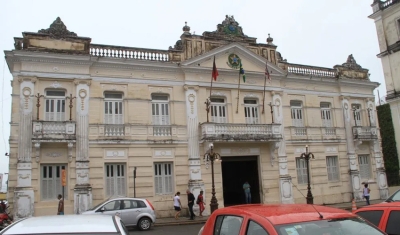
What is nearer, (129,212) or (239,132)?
(129,212)

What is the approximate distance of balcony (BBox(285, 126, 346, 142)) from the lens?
26.1m

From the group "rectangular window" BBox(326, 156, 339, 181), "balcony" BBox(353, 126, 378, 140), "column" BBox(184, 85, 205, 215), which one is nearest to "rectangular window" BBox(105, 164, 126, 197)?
"column" BBox(184, 85, 205, 215)

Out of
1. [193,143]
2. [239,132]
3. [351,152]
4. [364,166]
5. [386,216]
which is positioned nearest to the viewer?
[386,216]

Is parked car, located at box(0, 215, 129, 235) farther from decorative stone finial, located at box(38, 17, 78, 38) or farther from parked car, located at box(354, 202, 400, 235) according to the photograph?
decorative stone finial, located at box(38, 17, 78, 38)

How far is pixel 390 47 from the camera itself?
30469mm

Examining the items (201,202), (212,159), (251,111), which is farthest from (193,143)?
(251,111)

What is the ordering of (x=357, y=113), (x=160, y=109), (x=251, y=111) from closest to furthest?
(x=160, y=109) < (x=251, y=111) < (x=357, y=113)

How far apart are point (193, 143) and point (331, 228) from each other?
1838cm

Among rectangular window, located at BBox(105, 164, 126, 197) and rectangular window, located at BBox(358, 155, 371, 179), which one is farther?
rectangular window, located at BBox(358, 155, 371, 179)

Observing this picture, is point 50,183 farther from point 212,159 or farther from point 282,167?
point 282,167

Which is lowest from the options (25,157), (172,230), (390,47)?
(172,230)

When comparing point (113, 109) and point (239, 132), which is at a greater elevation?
point (113, 109)

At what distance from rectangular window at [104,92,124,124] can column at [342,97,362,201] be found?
16.8 m

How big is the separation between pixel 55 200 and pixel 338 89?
21.4 meters
